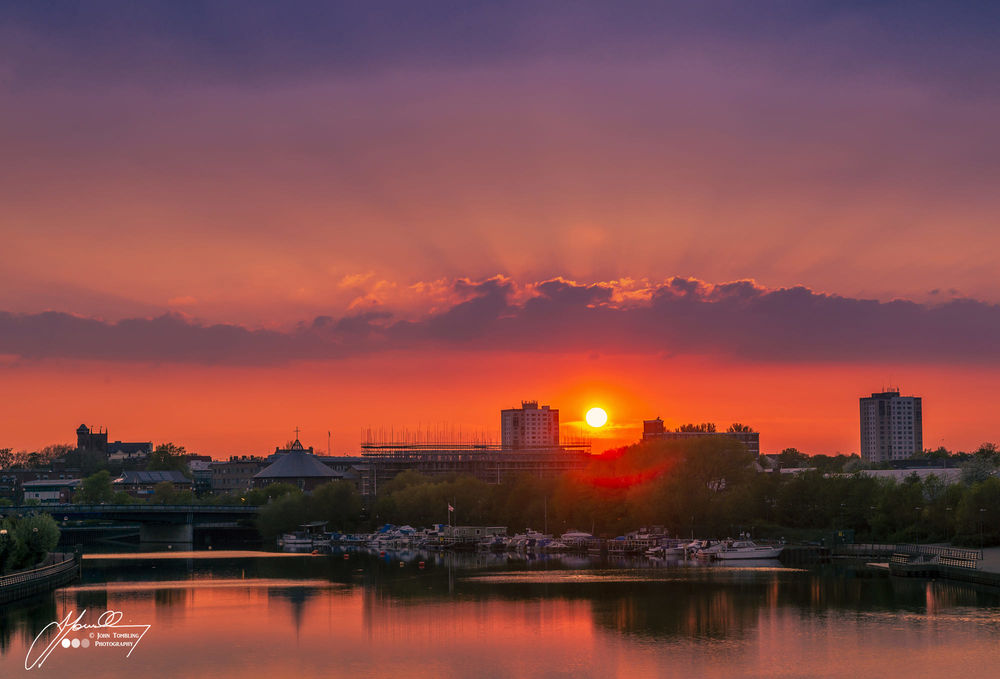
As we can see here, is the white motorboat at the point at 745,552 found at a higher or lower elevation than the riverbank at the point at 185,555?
higher

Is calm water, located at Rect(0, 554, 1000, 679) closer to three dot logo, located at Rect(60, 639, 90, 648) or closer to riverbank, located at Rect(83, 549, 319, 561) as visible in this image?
three dot logo, located at Rect(60, 639, 90, 648)

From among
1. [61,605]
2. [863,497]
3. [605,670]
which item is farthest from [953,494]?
[61,605]

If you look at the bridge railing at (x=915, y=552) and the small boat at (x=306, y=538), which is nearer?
the bridge railing at (x=915, y=552)

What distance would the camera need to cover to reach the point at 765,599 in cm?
9462

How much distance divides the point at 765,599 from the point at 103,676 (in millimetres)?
52559

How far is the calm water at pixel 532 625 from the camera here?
216ft

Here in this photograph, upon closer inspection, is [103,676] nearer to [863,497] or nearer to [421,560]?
[421,560]

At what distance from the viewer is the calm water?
65.8 m

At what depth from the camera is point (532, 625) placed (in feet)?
266

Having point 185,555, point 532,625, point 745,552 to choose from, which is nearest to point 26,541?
point 532,625

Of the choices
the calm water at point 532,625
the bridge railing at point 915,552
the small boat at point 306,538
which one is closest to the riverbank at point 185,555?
the small boat at point 306,538

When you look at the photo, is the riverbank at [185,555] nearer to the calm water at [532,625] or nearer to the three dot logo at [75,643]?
the calm water at [532,625]

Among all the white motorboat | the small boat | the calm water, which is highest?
the calm water

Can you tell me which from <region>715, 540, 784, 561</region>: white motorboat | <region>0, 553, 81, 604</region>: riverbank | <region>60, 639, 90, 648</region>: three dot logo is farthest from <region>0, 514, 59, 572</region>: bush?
<region>715, 540, 784, 561</region>: white motorboat
